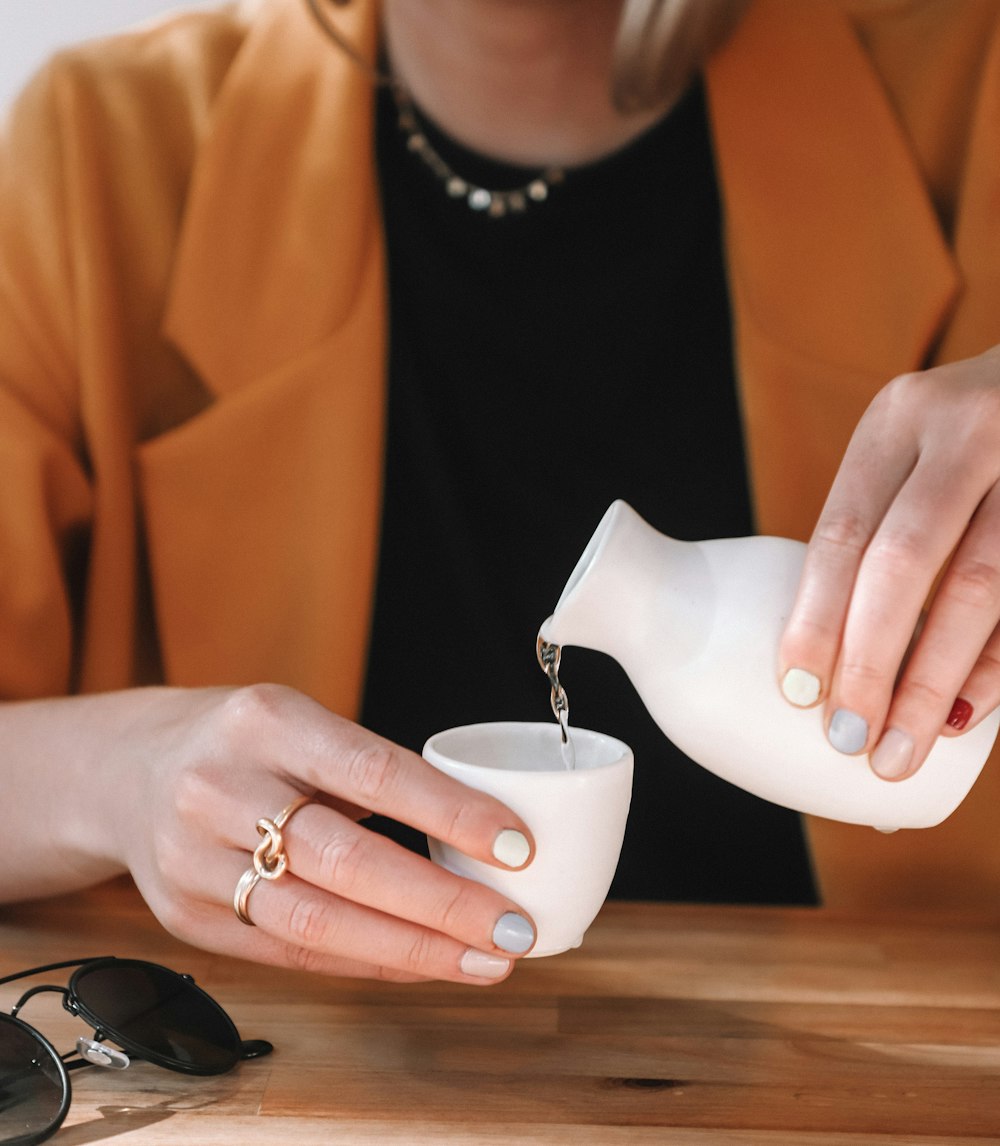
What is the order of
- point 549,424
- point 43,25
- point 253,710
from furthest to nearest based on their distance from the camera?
point 43,25
point 549,424
point 253,710

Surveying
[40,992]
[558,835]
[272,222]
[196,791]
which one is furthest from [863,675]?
[272,222]

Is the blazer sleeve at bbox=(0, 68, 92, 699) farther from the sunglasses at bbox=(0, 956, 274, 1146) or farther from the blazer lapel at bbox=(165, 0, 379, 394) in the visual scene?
the sunglasses at bbox=(0, 956, 274, 1146)

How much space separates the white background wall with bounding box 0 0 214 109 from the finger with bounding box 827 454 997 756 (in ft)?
4.83

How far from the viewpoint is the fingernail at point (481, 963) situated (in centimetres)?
70

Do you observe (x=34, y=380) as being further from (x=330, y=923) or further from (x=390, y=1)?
(x=330, y=923)

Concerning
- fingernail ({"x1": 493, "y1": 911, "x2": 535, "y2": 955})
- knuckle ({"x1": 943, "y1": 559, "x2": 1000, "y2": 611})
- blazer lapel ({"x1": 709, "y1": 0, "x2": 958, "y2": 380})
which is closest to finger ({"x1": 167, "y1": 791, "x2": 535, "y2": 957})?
fingernail ({"x1": 493, "y1": 911, "x2": 535, "y2": 955})

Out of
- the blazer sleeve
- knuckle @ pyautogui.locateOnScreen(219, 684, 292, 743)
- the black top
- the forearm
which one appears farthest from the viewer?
the black top

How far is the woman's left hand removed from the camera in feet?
2.06

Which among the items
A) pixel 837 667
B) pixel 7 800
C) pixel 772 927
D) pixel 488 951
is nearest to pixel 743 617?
pixel 837 667

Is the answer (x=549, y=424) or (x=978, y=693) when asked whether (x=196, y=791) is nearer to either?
(x=978, y=693)

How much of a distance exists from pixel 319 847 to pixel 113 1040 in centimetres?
16

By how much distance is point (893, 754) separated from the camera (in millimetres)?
643

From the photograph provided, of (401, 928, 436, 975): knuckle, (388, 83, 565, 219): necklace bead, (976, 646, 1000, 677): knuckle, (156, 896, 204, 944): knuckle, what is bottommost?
(156, 896, 204, 944): knuckle

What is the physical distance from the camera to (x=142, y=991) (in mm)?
720
